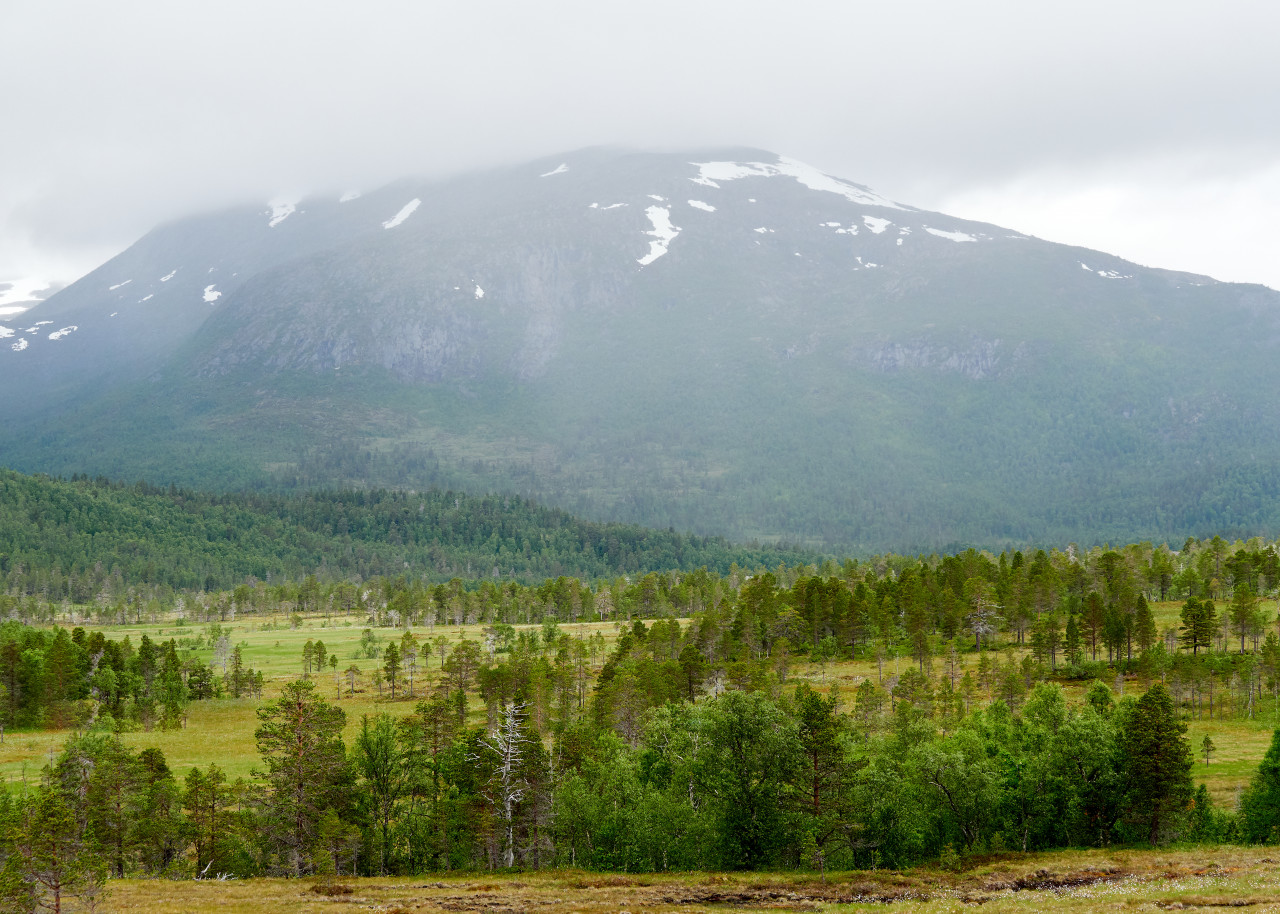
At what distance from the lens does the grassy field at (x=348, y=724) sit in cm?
7750

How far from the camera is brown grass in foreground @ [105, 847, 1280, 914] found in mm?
40188

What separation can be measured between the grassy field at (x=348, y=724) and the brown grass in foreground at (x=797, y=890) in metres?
23.8

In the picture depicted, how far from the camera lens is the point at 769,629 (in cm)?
12900

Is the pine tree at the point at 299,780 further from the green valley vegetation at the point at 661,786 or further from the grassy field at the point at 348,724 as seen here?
the grassy field at the point at 348,724

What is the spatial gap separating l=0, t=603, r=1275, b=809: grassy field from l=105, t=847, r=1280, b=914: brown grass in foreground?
937 inches

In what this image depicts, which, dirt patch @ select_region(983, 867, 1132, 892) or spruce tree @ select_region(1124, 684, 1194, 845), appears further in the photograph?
spruce tree @ select_region(1124, 684, 1194, 845)

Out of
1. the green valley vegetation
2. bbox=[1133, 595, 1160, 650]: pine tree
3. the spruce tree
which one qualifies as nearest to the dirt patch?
the green valley vegetation

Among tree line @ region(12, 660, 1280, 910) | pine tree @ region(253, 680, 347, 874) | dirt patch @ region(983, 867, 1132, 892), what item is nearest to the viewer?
dirt patch @ region(983, 867, 1132, 892)

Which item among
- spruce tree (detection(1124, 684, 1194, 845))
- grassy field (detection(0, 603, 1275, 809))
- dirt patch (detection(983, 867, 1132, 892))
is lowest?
grassy field (detection(0, 603, 1275, 809))

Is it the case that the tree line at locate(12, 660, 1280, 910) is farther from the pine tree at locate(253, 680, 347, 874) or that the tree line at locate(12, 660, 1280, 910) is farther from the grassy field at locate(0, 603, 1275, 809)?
the grassy field at locate(0, 603, 1275, 809)

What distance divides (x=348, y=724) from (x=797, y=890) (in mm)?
68331

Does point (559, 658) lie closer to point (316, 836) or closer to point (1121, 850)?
point (316, 836)

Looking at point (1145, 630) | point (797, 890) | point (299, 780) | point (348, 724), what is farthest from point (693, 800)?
point (1145, 630)

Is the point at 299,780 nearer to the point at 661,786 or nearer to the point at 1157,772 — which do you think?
the point at 661,786
